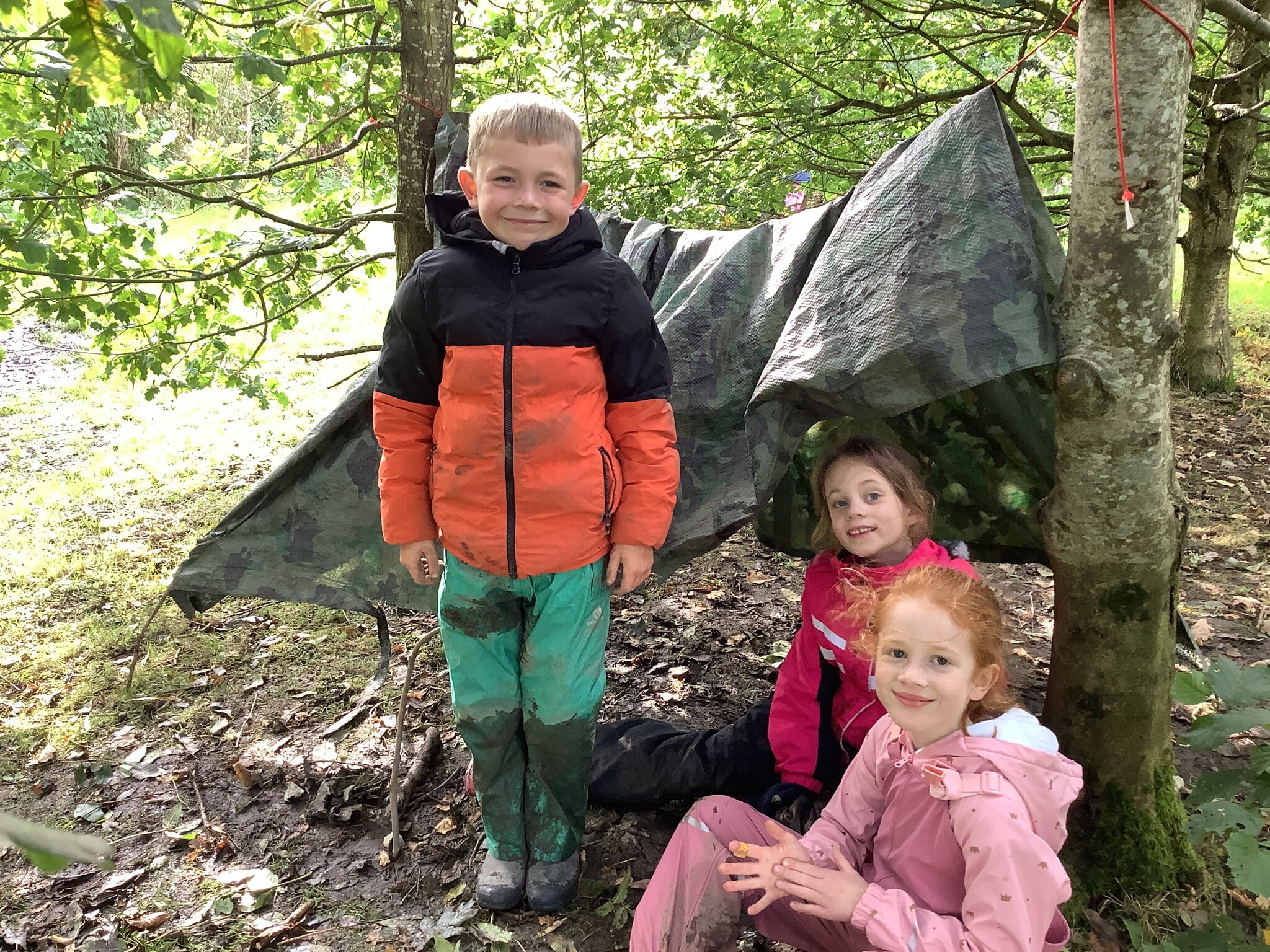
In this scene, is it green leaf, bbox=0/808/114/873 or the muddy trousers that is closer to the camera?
green leaf, bbox=0/808/114/873

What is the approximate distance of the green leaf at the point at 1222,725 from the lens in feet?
6.00

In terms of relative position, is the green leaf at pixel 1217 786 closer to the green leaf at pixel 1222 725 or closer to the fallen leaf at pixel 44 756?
the green leaf at pixel 1222 725

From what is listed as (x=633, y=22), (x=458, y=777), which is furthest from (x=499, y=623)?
(x=633, y=22)

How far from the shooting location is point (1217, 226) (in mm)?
6793

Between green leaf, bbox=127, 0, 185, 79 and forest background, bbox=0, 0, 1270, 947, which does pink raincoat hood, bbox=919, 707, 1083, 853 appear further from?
green leaf, bbox=127, 0, 185, 79

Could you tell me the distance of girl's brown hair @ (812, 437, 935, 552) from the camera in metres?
2.34

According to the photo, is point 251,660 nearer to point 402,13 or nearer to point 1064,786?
point 402,13

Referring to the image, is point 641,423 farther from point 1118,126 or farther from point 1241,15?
point 1241,15

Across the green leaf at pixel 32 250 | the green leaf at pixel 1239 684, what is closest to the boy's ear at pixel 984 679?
the green leaf at pixel 1239 684

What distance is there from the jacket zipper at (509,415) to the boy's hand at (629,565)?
28 centimetres

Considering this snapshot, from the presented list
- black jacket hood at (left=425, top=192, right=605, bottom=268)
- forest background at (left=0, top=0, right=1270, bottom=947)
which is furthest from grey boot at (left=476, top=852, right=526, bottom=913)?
black jacket hood at (left=425, top=192, right=605, bottom=268)

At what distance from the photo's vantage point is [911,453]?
2.84 meters

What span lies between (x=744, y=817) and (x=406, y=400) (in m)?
1.33

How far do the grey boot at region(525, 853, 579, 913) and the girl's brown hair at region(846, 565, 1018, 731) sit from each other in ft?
3.95
